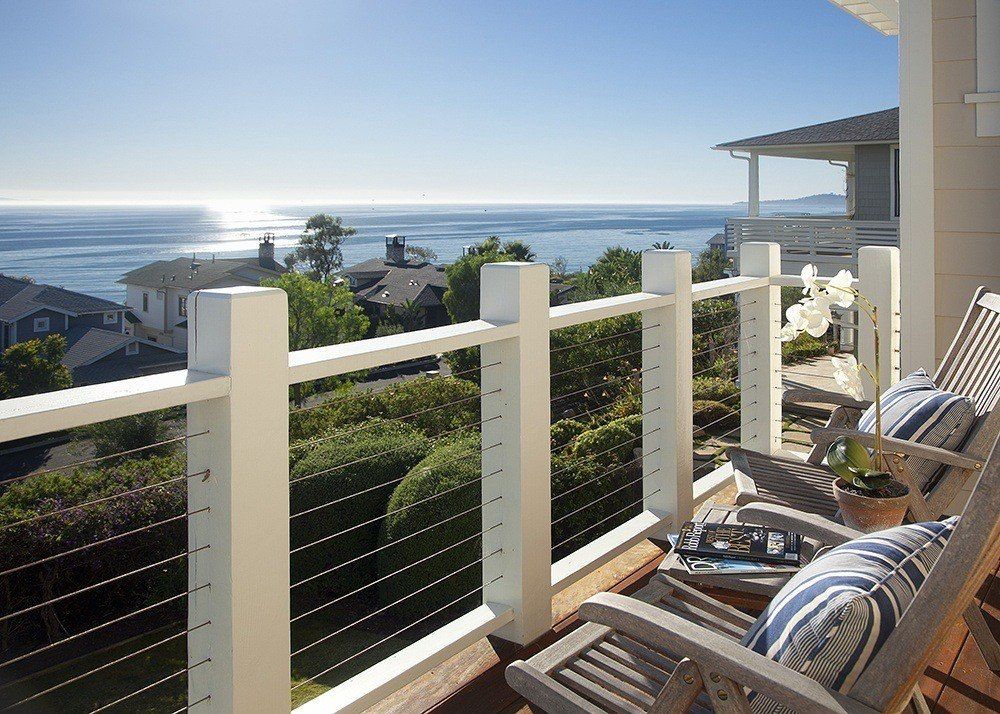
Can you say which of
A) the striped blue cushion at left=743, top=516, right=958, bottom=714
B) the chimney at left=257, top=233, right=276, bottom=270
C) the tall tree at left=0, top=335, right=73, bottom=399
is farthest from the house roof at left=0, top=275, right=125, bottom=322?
the striped blue cushion at left=743, top=516, right=958, bottom=714

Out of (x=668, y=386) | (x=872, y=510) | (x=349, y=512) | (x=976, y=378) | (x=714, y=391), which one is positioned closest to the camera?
(x=872, y=510)

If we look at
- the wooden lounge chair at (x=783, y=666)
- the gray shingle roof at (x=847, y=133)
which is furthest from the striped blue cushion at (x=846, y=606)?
the gray shingle roof at (x=847, y=133)

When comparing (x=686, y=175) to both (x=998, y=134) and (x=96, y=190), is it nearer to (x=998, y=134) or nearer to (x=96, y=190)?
(x=96, y=190)

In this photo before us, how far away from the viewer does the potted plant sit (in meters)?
2.22

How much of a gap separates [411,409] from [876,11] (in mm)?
11392

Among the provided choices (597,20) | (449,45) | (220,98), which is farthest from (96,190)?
(597,20)

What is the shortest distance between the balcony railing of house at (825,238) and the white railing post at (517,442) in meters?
14.0

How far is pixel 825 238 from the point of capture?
1622cm

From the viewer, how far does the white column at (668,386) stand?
10.3 ft

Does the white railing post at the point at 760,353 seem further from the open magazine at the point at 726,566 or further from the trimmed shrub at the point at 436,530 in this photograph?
the trimmed shrub at the point at 436,530

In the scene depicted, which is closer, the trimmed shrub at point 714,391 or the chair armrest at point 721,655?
the chair armrest at point 721,655

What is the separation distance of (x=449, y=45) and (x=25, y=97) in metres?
31.3

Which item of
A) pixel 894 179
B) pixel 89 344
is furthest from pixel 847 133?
pixel 89 344

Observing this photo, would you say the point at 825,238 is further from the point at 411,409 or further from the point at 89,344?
the point at 89,344
